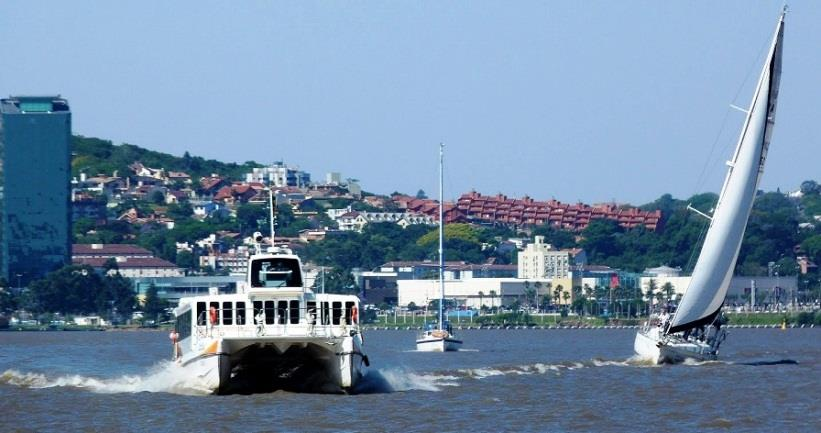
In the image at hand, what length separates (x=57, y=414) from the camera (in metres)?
51.2

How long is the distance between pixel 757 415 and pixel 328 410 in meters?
10.1

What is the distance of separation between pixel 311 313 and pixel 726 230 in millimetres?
26303

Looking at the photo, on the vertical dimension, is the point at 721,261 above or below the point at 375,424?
above

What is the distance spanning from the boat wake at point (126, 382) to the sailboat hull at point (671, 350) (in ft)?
61.0

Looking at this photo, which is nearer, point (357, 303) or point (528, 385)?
point (357, 303)

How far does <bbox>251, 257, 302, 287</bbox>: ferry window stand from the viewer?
54906mm

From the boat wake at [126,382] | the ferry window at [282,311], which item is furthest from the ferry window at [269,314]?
the boat wake at [126,382]

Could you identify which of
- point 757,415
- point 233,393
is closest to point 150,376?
point 233,393

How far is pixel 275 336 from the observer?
52.1 metres

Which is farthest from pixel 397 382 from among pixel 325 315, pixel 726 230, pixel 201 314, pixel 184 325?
pixel 726 230

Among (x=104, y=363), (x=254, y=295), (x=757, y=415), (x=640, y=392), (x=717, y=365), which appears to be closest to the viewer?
(x=757, y=415)

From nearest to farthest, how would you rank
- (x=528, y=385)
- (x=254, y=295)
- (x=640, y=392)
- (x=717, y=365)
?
(x=254, y=295), (x=640, y=392), (x=528, y=385), (x=717, y=365)

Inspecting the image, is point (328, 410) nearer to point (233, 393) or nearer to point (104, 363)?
point (233, 393)

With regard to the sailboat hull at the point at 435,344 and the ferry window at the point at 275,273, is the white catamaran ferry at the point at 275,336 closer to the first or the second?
the ferry window at the point at 275,273
